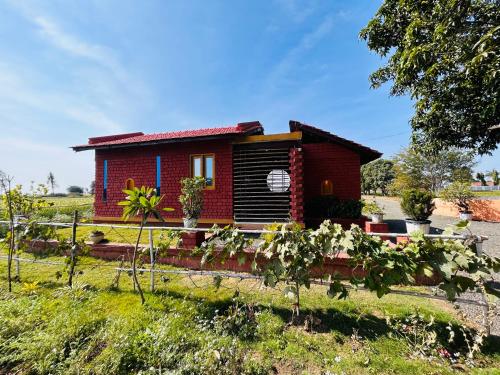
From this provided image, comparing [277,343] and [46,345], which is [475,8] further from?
[46,345]

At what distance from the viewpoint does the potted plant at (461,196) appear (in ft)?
45.1

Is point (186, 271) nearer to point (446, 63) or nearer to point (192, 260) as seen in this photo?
point (192, 260)

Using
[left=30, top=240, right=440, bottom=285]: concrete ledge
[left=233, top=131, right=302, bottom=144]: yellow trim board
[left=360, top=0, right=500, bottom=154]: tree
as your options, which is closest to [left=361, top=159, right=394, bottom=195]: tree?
[left=360, top=0, right=500, bottom=154]: tree

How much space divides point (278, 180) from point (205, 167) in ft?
10.2

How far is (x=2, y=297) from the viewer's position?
14.3ft

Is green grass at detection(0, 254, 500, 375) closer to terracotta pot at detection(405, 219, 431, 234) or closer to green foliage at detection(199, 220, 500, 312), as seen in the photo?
green foliage at detection(199, 220, 500, 312)

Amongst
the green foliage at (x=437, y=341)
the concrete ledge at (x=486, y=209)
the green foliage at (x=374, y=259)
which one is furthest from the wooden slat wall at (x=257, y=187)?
the concrete ledge at (x=486, y=209)

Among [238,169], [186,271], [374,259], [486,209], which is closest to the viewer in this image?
[374,259]

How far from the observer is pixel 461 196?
14.0 meters

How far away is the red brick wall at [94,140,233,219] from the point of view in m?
9.07

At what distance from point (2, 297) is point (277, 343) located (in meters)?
5.37

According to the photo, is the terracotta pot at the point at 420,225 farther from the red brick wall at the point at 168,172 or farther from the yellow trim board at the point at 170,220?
the red brick wall at the point at 168,172

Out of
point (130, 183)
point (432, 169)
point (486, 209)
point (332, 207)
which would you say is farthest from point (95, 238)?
point (432, 169)

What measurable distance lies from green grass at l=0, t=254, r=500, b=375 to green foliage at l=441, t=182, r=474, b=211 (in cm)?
1437
